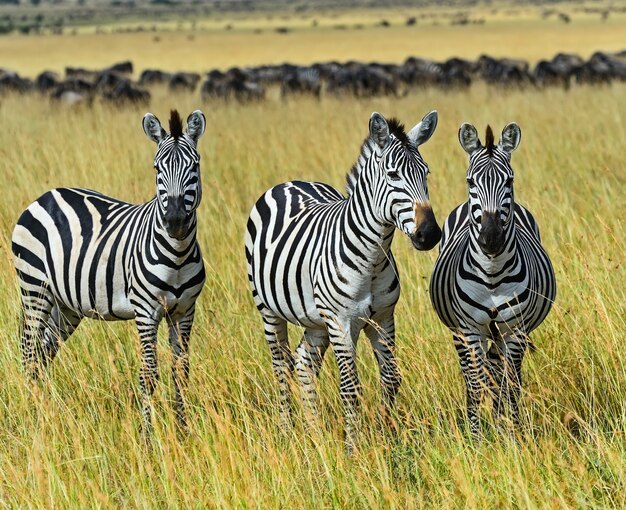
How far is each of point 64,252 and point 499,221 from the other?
2.38 m

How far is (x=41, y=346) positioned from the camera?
205 inches

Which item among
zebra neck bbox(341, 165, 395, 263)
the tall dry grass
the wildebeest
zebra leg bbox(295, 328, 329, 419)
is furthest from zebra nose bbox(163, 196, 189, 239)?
the wildebeest

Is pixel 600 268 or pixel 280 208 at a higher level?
pixel 280 208

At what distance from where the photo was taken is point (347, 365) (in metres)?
4.27

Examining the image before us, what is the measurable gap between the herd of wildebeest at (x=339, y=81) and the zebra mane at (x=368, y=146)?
16.0 metres

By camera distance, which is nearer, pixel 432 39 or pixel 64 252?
pixel 64 252

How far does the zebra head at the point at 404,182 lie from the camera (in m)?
3.87

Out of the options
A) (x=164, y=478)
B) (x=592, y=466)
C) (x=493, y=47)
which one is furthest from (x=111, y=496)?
(x=493, y=47)

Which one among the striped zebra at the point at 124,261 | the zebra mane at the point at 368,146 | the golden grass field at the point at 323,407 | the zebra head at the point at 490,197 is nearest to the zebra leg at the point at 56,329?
the striped zebra at the point at 124,261

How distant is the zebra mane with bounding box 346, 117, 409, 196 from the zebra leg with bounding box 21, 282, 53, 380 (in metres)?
1.87

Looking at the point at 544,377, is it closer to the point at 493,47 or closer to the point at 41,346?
the point at 41,346

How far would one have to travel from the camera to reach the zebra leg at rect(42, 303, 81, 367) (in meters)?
5.25

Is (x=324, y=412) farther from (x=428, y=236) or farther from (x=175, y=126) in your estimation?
(x=175, y=126)

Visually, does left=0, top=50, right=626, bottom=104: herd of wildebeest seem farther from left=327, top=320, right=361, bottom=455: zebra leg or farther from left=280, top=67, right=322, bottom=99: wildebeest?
left=327, top=320, right=361, bottom=455: zebra leg
